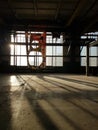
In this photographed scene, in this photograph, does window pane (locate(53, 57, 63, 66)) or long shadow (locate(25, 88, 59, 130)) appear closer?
long shadow (locate(25, 88, 59, 130))

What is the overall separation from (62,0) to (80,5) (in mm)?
1019

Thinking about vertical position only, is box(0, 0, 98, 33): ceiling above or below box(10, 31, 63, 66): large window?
above

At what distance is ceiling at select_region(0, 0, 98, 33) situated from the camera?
14.2m

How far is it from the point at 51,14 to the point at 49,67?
1343cm

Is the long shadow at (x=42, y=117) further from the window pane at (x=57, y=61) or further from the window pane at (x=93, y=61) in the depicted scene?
the window pane at (x=93, y=61)

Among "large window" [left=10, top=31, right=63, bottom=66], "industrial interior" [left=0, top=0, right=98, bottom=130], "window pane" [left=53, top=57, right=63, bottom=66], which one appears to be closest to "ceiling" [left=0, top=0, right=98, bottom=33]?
"industrial interior" [left=0, top=0, right=98, bottom=130]

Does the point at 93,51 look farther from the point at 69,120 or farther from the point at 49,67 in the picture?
the point at 69,120

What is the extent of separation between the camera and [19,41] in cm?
2941

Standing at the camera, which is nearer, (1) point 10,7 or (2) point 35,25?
(1) point 10,7

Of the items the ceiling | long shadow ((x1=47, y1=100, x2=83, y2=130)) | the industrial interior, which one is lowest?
long shadow ((x1=47, y1=100, x2=83, y2=130))

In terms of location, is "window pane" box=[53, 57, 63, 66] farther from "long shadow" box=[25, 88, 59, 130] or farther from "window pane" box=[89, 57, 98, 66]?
"long shadow" box=[25, 88, 59, 130]

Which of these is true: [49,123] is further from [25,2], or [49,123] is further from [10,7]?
[10,7]

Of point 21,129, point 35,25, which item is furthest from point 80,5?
point 21,129

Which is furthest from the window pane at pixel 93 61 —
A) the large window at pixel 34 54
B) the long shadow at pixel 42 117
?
the long shadow at pixel 42 117
